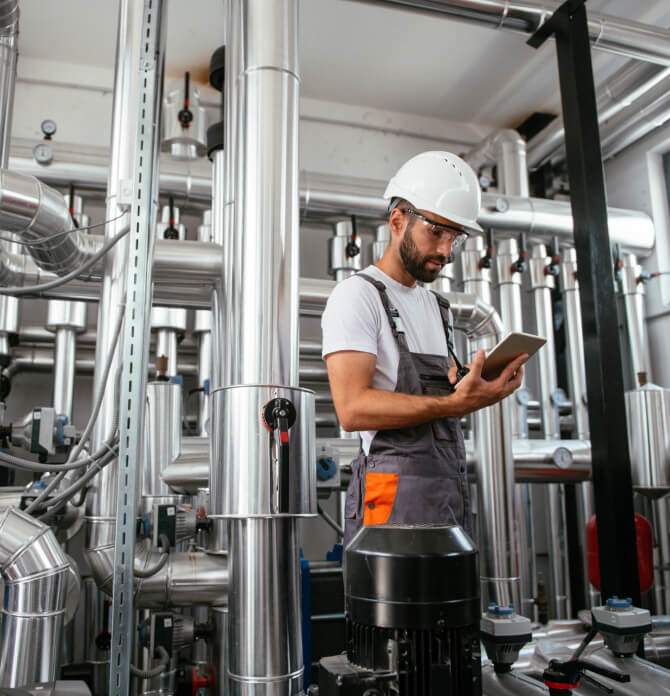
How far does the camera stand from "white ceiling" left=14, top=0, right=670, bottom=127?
2.57 meters

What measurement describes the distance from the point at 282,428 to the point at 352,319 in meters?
0.27

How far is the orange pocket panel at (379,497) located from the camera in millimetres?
1136

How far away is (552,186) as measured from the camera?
331 centimetres

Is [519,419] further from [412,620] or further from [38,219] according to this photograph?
[412,620]

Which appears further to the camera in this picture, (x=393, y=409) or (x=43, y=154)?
(x=43, y=154)

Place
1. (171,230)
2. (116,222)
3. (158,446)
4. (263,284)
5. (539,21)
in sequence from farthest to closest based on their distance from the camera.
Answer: (171,230)
(539,21)
(158,446)
(116,222)
(263,284)

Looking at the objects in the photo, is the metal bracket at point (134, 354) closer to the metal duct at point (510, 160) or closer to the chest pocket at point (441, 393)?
the chest pocket at point (441, 393)

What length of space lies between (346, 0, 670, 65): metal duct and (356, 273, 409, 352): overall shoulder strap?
112 cm

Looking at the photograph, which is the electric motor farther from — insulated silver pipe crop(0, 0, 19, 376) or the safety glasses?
insulated silver pipe crop(0, 0, 19, 376)

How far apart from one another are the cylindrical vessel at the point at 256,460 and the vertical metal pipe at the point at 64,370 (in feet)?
3.87

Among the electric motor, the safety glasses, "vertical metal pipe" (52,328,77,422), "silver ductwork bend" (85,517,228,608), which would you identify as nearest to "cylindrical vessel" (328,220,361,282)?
"vertical metal pipe" (52,328,77,422)

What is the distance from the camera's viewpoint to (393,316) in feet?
4.03

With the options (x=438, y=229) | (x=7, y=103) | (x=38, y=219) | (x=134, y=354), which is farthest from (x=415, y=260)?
(x=7, y=103)

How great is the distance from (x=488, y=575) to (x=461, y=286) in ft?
4.38
